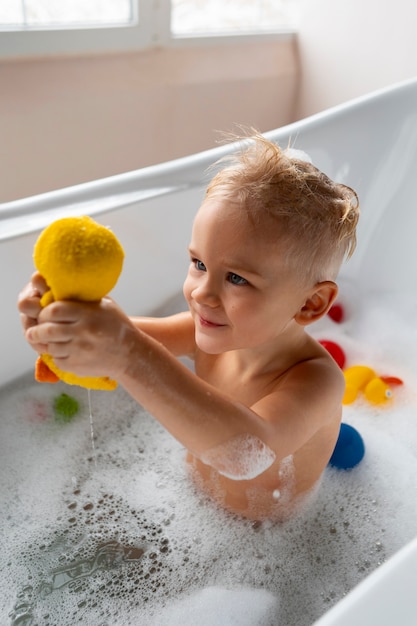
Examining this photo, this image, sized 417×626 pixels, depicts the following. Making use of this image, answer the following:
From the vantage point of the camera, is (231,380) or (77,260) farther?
(231,380)

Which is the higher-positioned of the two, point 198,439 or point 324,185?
point 324,185

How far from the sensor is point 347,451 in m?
1.15

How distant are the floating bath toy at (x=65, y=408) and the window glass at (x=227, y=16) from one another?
123 cm

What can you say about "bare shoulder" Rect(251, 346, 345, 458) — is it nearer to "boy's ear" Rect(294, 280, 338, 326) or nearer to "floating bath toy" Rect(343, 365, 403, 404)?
"boy's ear" Rect(294, 280, 338, 326)

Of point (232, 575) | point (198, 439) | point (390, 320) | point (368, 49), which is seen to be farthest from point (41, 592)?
point (368, 49)

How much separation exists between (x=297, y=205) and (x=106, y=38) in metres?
1.24

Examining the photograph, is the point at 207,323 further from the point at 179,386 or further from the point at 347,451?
the point at 347,451

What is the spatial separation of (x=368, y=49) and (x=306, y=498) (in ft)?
5.01

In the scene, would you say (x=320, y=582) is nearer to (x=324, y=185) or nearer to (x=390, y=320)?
(x=324, y=185)

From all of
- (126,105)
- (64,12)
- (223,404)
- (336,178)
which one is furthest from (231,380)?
(64,12)

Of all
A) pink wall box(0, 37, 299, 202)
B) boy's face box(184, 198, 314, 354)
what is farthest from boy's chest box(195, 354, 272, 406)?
pink wall box(0, 37, 299, 202)

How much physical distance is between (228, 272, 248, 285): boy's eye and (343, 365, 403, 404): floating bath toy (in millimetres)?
594

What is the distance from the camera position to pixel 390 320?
5.20ft

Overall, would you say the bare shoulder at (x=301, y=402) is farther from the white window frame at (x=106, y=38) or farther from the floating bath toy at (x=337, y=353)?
the white window frame at (x=106, y=38)
